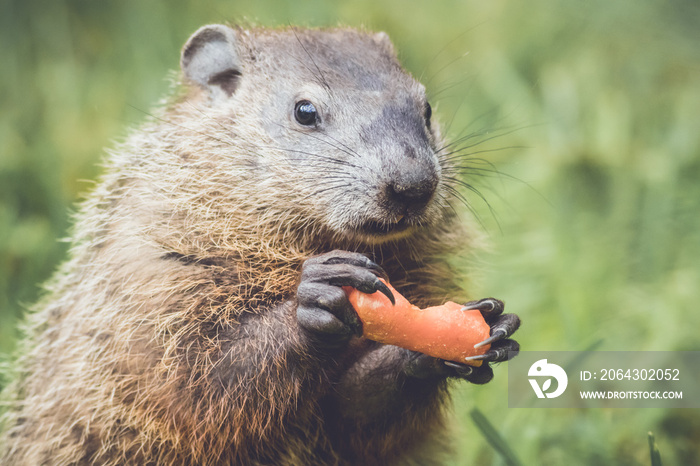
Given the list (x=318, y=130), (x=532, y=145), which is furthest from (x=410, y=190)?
(x=532, y=145)

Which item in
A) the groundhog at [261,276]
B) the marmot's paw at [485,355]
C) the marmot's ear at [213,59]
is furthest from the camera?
the marmot's ear at [213,59]

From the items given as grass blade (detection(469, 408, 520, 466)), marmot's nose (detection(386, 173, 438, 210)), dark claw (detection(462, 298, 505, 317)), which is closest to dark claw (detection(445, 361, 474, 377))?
dark claw (detection(462, 298, 505, 317))

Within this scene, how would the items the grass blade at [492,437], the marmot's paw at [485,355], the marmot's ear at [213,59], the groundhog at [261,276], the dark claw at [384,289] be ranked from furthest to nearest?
the marmot's ear at [213,59], the grass blade at [492,437], the groundhog at [261,276], the marmot's paw at [485,355], the dark claw at [384,289]

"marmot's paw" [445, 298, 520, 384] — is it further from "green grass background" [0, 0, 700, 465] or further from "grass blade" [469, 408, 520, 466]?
"green grass background" [0, 0, 700, 465]

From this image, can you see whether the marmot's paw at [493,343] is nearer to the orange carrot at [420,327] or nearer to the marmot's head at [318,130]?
the orange carrot at [420,327]

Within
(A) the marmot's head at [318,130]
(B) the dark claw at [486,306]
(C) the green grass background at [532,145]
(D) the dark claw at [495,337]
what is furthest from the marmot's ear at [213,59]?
(D) the dark claw at [495,337]

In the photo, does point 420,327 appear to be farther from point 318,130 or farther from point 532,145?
point 532,145

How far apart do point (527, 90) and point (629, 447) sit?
9.50ft

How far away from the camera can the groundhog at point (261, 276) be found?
2672 mm

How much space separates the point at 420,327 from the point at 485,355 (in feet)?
0.74

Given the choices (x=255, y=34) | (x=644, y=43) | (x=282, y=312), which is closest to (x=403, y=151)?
(x=282, y=312)

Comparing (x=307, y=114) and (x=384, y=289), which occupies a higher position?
(x=307, y=114)

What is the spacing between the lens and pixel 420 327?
99.7 inches

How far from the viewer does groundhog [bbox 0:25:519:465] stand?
2.67 metres
